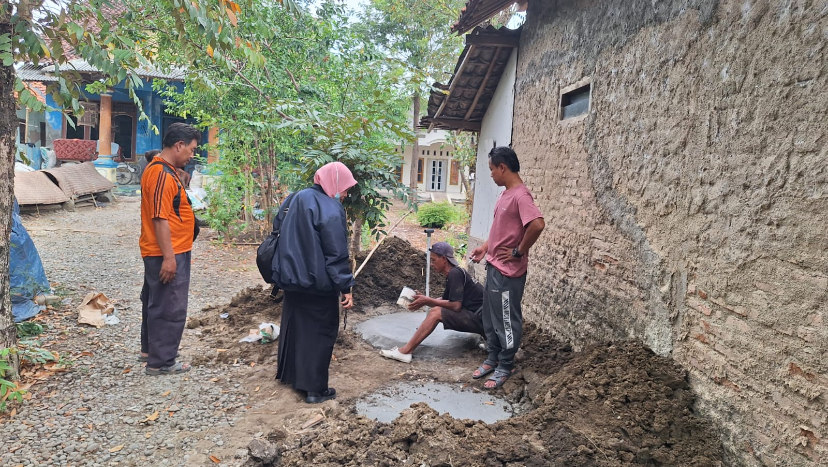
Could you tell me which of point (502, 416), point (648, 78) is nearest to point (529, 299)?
point (502, 416)

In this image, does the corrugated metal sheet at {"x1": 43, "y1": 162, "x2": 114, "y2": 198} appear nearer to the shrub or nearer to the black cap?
the shrub

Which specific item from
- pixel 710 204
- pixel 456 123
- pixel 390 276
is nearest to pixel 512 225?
pixel 710 204

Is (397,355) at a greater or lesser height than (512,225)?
lesser

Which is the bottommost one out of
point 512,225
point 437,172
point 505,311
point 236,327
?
point 236,327

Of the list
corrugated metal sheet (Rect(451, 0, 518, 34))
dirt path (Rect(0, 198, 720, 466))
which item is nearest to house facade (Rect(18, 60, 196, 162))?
corrugated metal sheet (Rect(451, 0, 518, 34))

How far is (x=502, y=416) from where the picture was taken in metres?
3.82

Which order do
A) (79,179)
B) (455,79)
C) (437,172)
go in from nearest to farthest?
(455,79) < (79,179) < (437,172)

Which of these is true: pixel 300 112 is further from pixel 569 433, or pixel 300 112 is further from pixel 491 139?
pixel 569 433

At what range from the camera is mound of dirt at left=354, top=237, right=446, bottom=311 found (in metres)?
7.14

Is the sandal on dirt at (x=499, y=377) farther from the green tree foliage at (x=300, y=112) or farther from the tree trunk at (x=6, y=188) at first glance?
the tree trunk at (x=6, y=188)

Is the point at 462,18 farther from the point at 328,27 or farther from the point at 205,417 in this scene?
the point at 205,417

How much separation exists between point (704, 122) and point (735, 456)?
1.84m

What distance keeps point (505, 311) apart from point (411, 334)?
1.75 metres

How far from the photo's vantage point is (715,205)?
9.93ft
